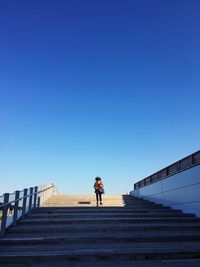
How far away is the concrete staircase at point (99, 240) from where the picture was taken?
550 cm

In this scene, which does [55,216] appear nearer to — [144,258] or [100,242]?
[100,242]

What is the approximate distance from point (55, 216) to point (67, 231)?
6.11ft

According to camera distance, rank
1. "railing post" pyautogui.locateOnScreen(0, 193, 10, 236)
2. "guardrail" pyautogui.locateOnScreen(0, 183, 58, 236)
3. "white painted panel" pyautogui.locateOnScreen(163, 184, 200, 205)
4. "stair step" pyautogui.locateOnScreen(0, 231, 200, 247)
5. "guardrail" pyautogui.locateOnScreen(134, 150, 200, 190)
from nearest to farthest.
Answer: "stair step" pyautogui.locateOnScreen(0, 231, 200, 247)
"railing post" pyautogui.locateOnScreen(0, 193, 10, 236)
"guardrail" pyautogui.locateOnScreen(0, 183, 58, 236)
"white painted panel" pyautogui.locateOnScreen(163, 184, 200, 205)
"guardrail" pyautogui.locateOnScreen(134, 150, 200, 190)

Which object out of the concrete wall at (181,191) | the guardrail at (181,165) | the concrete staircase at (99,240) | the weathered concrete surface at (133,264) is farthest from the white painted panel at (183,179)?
the weathered concrete surface at (133,264)

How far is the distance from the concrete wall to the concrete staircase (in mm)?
507

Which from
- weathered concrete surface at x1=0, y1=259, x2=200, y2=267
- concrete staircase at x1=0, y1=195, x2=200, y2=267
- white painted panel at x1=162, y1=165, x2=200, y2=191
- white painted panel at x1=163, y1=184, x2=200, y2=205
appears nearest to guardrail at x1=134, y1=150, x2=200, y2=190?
white painted panel at x1=162, y1=165, x2=200, y2=191

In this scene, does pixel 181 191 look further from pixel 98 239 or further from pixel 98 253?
pixel 98 253

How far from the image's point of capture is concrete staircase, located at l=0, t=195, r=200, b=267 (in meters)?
5.50

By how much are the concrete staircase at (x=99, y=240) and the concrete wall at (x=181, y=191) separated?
51cm

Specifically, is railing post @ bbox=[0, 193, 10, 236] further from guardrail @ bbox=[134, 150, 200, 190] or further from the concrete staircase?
guardrail @ bbox=[134, 150, 200, 190]

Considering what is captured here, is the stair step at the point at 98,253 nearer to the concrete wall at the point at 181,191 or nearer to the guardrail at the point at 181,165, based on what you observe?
the concrete wall at the point at 181,191

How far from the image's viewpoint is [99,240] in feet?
21.7

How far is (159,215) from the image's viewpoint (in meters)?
9.61

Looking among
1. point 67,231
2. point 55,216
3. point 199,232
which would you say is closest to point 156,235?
point 199,232
